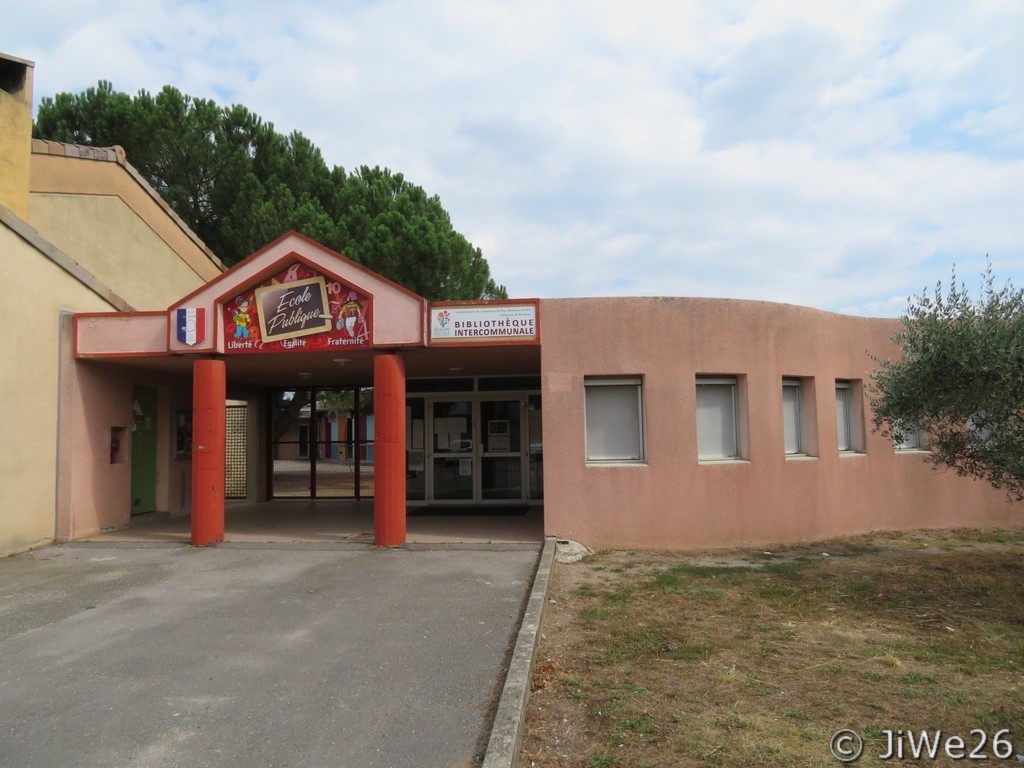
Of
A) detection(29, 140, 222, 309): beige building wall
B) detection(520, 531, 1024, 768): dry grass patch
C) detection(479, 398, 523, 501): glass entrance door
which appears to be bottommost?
detection(520, 531, 1024, 768): dry grass patch

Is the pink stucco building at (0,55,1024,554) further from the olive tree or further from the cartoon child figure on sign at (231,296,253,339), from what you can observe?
the olive tree

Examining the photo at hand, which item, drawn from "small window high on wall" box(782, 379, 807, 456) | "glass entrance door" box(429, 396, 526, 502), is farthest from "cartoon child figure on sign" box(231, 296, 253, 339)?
"small window high on wall" box(782, 379, 807, 456)

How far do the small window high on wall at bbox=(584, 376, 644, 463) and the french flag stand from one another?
5.48 metres

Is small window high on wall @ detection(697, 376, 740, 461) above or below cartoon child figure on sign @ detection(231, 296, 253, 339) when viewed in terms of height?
below

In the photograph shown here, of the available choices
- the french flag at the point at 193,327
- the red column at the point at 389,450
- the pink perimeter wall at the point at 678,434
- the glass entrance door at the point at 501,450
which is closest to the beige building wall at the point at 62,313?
the french flag at the point at 193,327

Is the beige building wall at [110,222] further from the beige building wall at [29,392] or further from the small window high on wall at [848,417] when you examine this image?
the small window high on wall at [848,417]

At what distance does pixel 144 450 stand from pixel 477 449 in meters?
6.04

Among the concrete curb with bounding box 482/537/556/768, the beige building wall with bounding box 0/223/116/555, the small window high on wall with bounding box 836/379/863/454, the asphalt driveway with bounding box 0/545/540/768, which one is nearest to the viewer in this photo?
the concrete curb with bounding box 482/537/556/768

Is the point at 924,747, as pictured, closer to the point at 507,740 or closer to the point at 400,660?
the point at 507,740

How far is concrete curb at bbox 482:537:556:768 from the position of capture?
3424 millimetres

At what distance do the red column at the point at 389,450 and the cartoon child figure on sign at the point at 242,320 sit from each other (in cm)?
196

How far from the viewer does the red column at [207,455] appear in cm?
929

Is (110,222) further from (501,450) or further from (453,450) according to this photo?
(501,450)

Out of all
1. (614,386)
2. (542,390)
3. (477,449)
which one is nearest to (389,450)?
(542,390)
